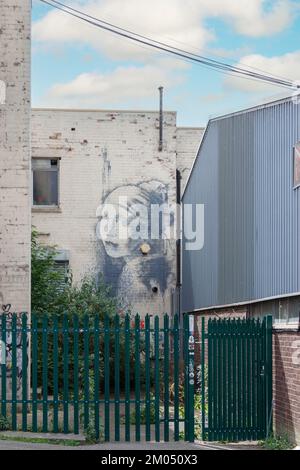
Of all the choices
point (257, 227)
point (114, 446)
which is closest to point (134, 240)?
point (257, 227)

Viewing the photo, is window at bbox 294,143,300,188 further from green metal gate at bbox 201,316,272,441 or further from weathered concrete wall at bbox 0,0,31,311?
weathered concrete wall at bbox 0,0,31,311

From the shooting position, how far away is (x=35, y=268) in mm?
23500

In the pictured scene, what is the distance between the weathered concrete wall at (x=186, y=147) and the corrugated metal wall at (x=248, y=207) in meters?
3.59

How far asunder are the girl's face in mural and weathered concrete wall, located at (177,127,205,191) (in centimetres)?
113

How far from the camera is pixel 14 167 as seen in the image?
61.2 ft

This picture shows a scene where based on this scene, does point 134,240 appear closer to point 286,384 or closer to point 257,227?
point 257,227

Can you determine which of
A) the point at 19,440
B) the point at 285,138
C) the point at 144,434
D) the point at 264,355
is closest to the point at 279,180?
the point at 285,138

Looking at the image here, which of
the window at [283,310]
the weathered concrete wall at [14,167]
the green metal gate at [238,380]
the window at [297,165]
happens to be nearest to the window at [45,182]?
the weathered concrete wall at [14,167]

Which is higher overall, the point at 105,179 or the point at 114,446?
the point at 105,179

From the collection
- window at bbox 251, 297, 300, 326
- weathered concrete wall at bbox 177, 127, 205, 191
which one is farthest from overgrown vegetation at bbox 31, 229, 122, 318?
weathered concrete wall at bbox 177, 127, 205, 191

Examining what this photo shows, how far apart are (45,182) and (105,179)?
1.85 m

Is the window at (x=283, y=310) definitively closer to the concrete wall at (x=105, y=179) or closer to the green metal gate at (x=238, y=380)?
the green metal gate at (x=238, y=380)

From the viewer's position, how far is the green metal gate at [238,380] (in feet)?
51.4
